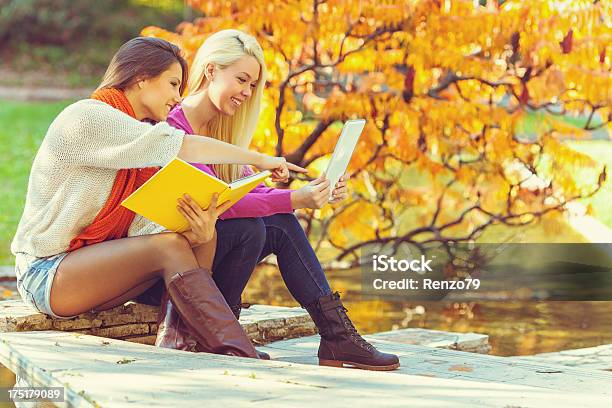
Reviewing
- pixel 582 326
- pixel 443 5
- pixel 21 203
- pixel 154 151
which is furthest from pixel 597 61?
pixel 21 203

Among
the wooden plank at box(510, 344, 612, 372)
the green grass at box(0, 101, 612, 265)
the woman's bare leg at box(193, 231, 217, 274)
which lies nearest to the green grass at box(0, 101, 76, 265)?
the green grass at box(0, 101, 612, 265)

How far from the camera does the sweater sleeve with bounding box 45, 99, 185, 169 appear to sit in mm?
2742

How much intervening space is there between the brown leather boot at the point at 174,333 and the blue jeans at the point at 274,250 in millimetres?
219

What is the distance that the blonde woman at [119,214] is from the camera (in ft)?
9.07

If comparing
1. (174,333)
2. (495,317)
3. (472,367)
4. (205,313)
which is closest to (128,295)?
(174,333)

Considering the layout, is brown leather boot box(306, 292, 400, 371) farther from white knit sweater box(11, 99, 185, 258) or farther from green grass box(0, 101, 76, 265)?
green grass box(0, 101, 76, 265)

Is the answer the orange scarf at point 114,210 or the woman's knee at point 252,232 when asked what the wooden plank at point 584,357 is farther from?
the orange scarf at point 114,210

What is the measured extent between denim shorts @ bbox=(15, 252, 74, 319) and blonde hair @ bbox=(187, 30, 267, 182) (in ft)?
1.87

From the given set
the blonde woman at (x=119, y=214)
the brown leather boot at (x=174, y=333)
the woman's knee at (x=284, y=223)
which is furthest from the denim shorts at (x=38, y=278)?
the woman's knee at (x=284, y=223)

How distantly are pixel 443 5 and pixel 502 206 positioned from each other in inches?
70.8

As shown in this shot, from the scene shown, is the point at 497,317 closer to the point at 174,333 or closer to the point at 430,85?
the point at 430,85

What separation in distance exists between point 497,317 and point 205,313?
3050mm

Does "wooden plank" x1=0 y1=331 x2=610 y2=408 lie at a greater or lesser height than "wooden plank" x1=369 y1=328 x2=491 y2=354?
greater

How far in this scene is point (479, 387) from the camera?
2.46 metres
